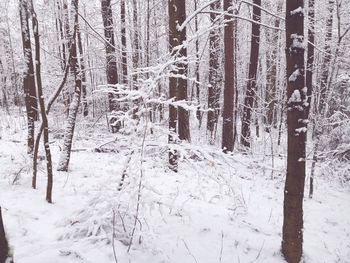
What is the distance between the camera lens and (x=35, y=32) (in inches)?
191

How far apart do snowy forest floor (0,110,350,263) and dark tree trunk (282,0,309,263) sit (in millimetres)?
329

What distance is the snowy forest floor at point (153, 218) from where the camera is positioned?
390 cm

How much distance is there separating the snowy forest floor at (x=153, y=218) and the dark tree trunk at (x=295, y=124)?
12.9 inches

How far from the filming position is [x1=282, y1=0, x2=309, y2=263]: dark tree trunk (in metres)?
3.86

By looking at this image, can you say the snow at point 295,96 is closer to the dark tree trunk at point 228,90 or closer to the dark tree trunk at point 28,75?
the dark tree trunk at point 28,75

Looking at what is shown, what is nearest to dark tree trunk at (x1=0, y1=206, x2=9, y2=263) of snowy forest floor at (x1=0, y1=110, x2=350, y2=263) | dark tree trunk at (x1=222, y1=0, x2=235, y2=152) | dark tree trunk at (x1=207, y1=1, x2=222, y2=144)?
snowy forest floor at (x1=0, y1=110, x2=350, y2=263)

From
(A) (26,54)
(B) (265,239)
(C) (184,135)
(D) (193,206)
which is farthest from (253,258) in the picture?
(A) (26,54)

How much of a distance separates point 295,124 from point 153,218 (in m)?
2.68

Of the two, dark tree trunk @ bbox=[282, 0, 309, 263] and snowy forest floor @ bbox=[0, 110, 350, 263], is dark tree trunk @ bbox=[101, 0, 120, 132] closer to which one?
snowy forest floor @ bbox=[0, 110, 350, 263]

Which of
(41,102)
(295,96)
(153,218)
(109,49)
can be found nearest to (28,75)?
(41,102)

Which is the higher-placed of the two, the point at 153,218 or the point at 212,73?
the point at 212,73

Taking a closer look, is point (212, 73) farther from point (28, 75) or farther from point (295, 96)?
point (295, 96)

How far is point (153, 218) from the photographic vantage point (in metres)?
5.15

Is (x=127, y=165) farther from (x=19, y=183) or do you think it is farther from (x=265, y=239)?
(x=19, y=183)
